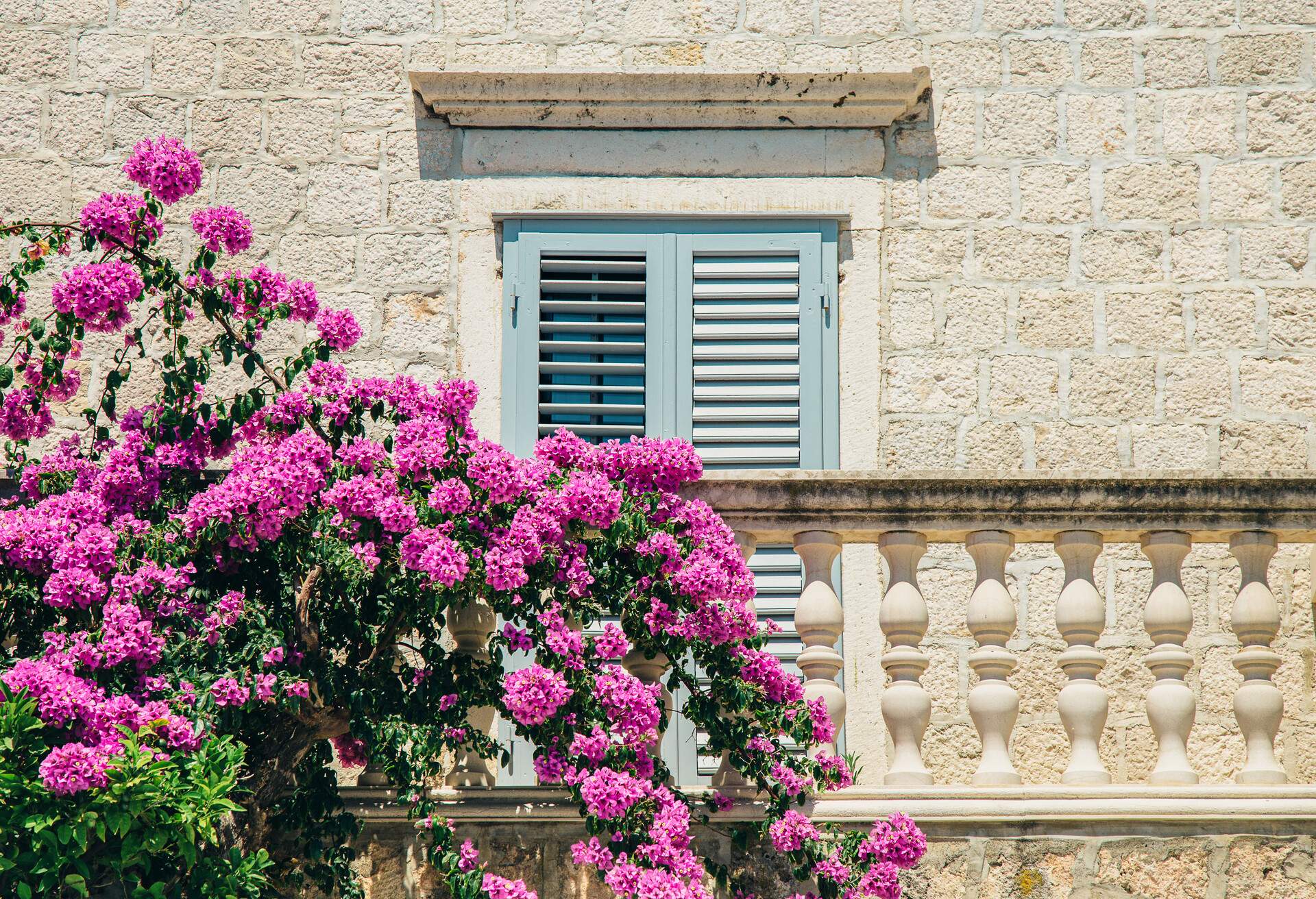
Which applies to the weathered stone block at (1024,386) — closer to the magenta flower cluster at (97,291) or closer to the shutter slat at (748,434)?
the shutter slat at (748,434)

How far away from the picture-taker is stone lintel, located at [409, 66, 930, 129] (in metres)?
6.06

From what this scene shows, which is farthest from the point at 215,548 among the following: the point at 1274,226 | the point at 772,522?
the point at 1274,226

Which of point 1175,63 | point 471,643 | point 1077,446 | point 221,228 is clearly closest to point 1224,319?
point 1077,446

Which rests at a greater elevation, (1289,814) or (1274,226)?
(1274,226)

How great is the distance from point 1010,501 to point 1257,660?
2.44 ft

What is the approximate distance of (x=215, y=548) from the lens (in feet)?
13.4

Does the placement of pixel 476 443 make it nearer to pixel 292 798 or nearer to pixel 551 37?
pixel 292 798

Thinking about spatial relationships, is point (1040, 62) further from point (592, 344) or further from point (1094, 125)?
point (592, 344)

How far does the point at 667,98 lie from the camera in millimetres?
6090

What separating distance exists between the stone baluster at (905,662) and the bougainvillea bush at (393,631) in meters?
0.20

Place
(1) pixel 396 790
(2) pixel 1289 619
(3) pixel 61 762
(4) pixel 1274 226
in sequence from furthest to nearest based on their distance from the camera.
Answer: (4) pixel 1274 226 → (2) pixel 1289 619 → (1) pixel 396 790 → (3) pixel 61 762

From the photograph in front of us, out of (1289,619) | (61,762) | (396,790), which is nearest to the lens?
(61,762)

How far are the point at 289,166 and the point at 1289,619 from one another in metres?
3.92

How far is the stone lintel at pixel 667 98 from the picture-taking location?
19.9 ft
